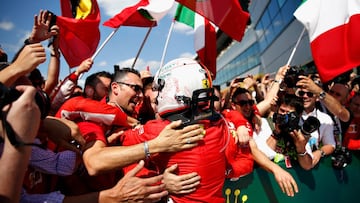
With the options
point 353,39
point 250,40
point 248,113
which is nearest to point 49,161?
point 248,113

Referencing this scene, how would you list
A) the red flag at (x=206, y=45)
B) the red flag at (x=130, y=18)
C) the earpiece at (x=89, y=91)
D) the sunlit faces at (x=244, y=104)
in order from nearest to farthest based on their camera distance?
the earpiece at (x=89, y=91), the sunlit faces at (x=244, y=104), the red flag at (x=130, y=18), the red flag at (x=206, y=45)

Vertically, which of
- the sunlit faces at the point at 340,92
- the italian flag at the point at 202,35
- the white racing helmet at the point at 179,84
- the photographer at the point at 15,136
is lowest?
the sunlit faces at the point at 340,92

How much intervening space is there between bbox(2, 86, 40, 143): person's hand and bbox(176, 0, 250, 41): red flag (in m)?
3.20

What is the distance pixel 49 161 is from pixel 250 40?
104 ft

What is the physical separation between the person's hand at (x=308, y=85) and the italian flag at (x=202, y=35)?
1.46 m

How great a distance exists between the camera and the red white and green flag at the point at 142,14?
3.78 metres

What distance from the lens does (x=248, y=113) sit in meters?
3.31

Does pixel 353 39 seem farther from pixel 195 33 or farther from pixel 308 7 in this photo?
pixel 195 33

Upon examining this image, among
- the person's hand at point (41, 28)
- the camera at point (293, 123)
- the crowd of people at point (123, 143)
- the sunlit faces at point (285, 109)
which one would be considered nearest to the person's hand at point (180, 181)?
the crowd of people at point (123, 143)

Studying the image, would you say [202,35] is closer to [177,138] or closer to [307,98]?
[307,98]

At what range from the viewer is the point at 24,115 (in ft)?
3.19

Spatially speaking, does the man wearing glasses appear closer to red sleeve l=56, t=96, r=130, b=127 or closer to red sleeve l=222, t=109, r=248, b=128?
red sleeve l=222, t=109, r=248, b=128

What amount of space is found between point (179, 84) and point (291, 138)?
1659 mm

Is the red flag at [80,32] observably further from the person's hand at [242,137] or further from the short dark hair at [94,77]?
the person's hand at [242,137]
